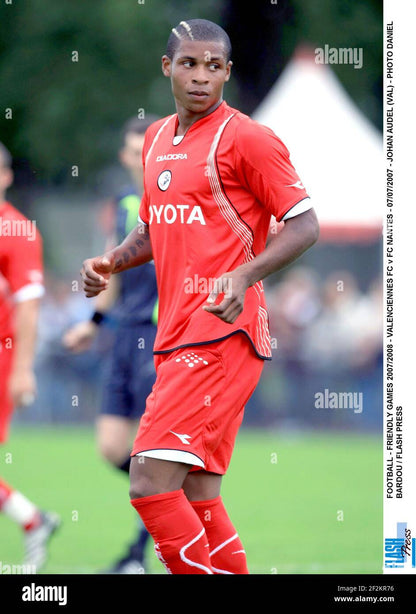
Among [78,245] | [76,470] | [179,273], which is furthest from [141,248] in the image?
[78,245]

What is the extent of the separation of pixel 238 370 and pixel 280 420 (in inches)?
549

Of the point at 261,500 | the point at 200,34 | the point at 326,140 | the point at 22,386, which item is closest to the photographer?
the point at 200,34

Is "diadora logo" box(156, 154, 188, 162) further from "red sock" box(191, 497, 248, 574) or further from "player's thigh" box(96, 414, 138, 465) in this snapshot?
"player's thigh" box(96, 414, 138, 465)

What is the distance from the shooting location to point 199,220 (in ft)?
16.9

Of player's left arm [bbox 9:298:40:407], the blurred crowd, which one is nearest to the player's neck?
player's left arm [bbox 9:298:40:407]

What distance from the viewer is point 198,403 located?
16.5 feet

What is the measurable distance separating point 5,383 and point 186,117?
3.06m

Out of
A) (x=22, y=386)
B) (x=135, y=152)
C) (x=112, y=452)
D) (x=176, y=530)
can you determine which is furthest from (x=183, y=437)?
(x=135, y=152)

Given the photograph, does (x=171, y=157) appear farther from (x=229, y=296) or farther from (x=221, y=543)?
(x=221, y=543)

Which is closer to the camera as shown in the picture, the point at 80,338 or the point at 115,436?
the point at 80,338

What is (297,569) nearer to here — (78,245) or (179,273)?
(179,273)

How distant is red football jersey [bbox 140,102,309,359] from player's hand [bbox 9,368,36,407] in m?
2.38

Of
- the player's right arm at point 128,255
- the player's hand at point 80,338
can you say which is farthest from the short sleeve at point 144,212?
the player's hand at point 80,338

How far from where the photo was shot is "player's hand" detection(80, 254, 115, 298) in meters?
5.38
